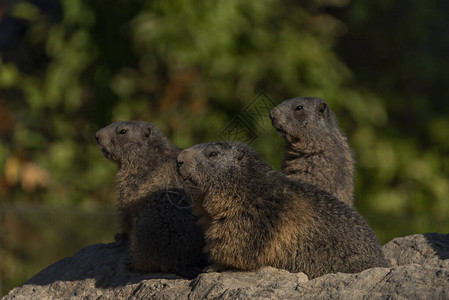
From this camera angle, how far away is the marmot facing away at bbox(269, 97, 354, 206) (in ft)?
23.4

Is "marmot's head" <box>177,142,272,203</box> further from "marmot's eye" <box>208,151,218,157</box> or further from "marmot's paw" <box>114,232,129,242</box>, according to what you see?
"marmot's paw" <box>114,232,129,242</box>

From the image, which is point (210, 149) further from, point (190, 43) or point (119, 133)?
point (190, 43)

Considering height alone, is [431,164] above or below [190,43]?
below

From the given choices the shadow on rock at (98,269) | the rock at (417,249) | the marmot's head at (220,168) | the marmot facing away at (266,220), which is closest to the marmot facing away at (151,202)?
the shadow on rock at (98,269)

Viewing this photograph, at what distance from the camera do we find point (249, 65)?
1186 cm

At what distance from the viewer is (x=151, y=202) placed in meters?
6.85

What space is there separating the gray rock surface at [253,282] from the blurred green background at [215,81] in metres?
3.87

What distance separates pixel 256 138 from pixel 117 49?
6140 mm

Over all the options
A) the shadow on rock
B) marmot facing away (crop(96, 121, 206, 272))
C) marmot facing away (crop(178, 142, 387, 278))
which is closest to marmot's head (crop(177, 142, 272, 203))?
marmot facing away (crop(178, 142, 387, 278))

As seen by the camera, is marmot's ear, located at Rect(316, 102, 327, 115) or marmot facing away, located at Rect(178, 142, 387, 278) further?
marmot's ear, located at Rect(316, 102, 327, 115)

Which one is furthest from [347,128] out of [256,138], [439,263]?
[439,263]

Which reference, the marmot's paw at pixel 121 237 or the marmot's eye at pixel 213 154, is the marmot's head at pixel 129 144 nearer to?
the marmot's paw at pixel 121 237

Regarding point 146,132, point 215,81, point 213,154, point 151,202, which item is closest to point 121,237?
point 151,202

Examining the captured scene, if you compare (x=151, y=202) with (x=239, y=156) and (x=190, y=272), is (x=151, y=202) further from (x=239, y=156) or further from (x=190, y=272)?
(x=239, y=156)
